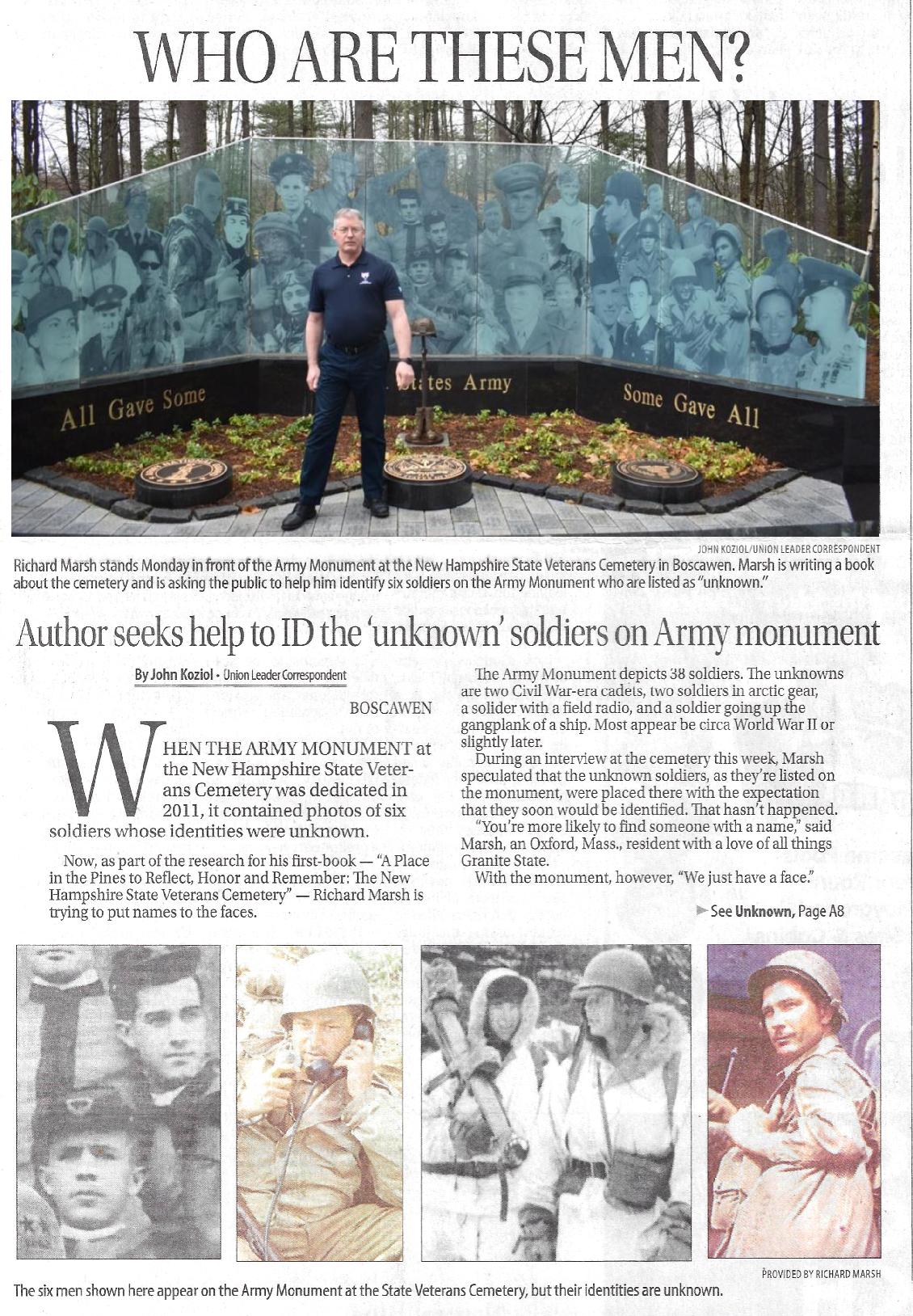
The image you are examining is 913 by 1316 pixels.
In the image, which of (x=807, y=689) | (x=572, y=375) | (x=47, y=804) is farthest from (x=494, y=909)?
(x=572, y=375)

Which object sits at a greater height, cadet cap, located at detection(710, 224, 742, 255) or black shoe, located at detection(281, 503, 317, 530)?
cadet cap, located at detection(710, 224, 742, 255)

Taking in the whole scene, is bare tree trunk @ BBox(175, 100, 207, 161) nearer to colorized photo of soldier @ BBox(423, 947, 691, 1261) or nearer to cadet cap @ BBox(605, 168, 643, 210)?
cadet cap @ BBox(605, 168, 643, 210)

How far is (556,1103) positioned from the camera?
7.98 feet

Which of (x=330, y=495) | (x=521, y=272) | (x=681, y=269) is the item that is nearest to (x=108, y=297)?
(x=330, y=495)

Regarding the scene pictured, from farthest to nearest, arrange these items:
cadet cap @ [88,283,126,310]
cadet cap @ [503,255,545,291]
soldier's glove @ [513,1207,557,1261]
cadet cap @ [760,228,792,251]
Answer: cadet cap @ [503,255,545,291] < cadet cap @ [88,283,126,310] < cadet cap @ [760,228,792,251] < soldier's glove @ [513,1207,557,1261]

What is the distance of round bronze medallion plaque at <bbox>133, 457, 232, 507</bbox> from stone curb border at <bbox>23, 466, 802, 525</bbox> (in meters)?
0.02

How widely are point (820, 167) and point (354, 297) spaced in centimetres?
114

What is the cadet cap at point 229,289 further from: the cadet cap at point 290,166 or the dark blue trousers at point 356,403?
the dark blue trousers at point 356,403

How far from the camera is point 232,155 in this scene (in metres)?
2.94

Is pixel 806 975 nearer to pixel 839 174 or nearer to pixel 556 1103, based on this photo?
pixel 556 1103

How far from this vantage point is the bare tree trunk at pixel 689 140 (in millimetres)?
2576

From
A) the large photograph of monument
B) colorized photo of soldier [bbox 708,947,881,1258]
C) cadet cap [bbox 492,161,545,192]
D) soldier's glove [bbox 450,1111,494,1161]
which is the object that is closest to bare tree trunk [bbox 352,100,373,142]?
the large photograph of monument

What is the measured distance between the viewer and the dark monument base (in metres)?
2.70

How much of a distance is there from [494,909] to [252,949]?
53 cm
